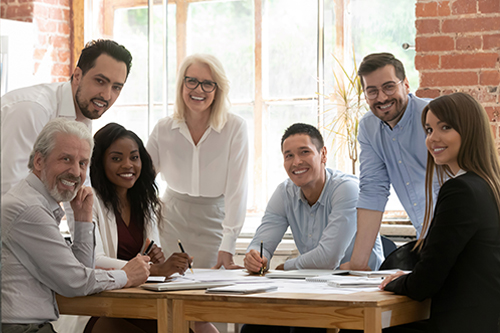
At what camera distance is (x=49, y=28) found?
4.48 m

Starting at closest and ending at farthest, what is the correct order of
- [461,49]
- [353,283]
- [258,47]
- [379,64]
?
[353,283] < [379,64] < [461,49] < [258,47]

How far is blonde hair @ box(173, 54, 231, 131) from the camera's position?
296 centimetres

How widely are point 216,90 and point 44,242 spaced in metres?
1.50

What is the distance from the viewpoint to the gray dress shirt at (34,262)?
1696 millimetres

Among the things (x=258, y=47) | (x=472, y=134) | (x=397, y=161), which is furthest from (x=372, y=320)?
(x=258, y=47)

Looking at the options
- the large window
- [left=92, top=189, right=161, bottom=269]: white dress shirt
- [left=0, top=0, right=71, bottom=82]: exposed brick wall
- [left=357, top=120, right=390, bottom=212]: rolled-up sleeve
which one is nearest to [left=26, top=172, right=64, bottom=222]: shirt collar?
[left=92, top=189, right=161, bottom=269]: white dress shirt

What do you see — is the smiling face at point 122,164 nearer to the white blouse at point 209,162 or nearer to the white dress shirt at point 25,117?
the white dress shirt at point 25,117

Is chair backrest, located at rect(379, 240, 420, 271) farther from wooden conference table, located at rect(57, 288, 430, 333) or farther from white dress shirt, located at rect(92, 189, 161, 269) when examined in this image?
white dress shirt, located at rect(92, 189, 161, 269)

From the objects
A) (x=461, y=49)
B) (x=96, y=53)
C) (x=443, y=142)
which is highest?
(x=461, y=49)

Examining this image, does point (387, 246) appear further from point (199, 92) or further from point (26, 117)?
point (26, 117)

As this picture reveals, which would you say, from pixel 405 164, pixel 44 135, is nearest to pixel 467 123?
pixel 405 164

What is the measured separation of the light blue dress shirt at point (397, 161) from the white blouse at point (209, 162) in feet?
2.11

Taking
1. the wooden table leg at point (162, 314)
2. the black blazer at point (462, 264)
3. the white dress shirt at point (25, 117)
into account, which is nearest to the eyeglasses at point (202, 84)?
the white dress shirt at point (25, 117)

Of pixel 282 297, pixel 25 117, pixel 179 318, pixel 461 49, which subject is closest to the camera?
pixel 282 297
